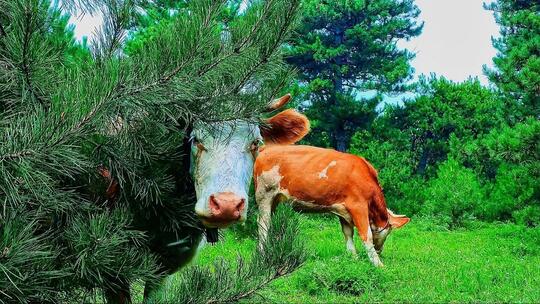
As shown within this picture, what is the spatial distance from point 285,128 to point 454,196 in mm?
12004

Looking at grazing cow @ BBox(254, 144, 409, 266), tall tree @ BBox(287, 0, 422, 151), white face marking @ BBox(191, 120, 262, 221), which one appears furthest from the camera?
tall tree @ BBox(287, 0, 422, 151)

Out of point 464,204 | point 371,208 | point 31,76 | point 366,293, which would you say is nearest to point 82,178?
point 31,76

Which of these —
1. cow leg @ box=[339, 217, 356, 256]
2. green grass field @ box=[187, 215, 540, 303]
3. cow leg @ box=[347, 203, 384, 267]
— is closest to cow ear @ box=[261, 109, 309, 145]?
green grass field @ box=[187, 215, 540, 303]

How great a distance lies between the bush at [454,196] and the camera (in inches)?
597

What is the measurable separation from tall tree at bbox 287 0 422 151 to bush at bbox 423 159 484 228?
4.79 meters

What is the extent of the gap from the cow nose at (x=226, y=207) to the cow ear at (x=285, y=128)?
68 centimetres

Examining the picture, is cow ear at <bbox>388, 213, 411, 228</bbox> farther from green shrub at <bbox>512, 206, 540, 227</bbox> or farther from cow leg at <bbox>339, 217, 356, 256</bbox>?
green shrub at <bbox>512, 206, 540, 227</bbox>

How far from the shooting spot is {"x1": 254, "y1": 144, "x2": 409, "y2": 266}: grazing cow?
8.89 m

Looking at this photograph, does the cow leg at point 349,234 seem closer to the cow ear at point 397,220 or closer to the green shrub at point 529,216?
the cow ear at point 397,220

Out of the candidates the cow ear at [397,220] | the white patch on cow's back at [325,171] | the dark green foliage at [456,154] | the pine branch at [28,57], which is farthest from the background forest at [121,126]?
the dark green foliage at [456,154]

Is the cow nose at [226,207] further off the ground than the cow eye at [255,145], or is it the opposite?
the cow eye at [255,145]

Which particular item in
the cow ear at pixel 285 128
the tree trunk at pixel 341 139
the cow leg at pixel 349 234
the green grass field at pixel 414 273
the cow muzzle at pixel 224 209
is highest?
the tree trunk at pixel 341 139

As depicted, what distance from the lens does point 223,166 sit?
3059 millimetres

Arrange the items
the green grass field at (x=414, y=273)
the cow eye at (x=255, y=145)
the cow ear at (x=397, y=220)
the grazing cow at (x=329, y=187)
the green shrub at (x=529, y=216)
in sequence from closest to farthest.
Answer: the cow eye at (x=255, y=145) < the green grass field at (x=414, y=273) < the grazing cow at (x=329, y=187) < the cow ear at (x=397, y=220) < the green shrub at (x=529, y=216)
